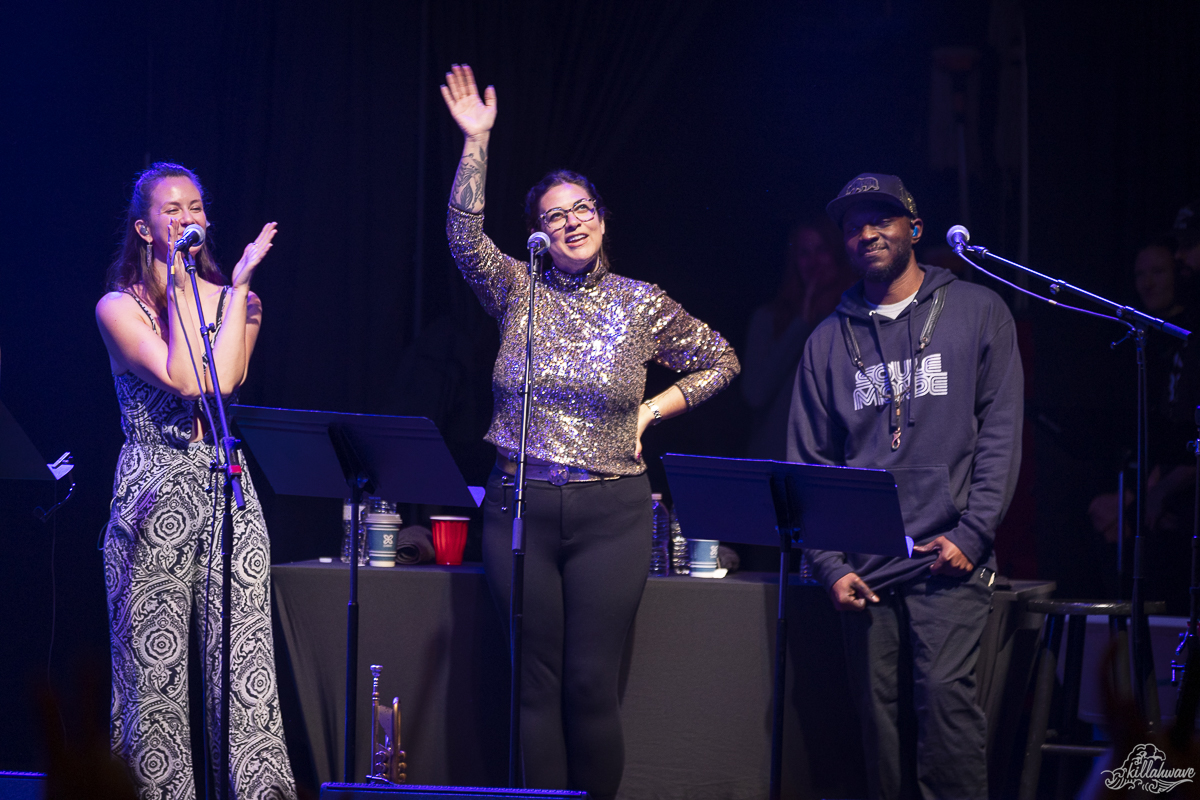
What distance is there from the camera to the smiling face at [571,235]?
3.29m

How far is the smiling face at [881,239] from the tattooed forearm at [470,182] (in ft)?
3.81

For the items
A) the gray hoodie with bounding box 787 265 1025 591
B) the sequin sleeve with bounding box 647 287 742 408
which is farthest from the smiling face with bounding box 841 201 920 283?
the sequin sleeve with bounding box 647 287 742 408

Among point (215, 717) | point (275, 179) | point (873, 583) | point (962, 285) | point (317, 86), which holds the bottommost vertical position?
point (215, 717)

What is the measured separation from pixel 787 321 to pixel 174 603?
2.57 metres

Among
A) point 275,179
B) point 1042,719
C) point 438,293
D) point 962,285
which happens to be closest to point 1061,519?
point 1042,719

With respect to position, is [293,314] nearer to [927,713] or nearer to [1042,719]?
[927,713]

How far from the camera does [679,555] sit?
3.96 metres

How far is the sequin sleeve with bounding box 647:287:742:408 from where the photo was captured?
340cm

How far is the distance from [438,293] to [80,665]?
4073mm

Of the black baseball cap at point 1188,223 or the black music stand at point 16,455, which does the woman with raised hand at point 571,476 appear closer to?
the black music stand at point 16,455

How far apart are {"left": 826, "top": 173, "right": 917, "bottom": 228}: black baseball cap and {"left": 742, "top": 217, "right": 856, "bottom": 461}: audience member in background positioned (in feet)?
3.43

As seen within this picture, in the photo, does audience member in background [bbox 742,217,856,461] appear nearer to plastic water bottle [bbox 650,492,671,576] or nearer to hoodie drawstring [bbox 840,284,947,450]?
plastic water bottle [bbox 650,492,671,576]

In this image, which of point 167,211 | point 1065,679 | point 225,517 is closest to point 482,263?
point 167,211

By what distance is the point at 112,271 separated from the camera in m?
3.31
